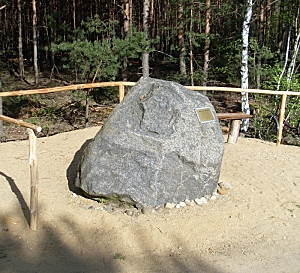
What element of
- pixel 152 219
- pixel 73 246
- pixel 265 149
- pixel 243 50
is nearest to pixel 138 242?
pixel 152 219

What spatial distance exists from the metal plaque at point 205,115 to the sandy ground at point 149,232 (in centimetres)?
99

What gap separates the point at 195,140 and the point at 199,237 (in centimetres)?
111

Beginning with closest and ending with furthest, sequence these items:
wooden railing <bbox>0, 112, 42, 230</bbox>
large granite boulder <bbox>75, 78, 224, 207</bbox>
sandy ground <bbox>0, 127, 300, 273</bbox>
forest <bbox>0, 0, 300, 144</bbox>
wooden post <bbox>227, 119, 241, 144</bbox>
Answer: sandy ground <bbox>0, 127, 300, 273</bbox>
wooden railing <bbox>0, 112, 42, 230</bbox>
large granite boulder <bbox>75, 78, 224, 207</bbox>
wooden post <bbox>227, 119, 241, 144</bbox>
forest <bbox>0, 0, 300, 144</bbox>

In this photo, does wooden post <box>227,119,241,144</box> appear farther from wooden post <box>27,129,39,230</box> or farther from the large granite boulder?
wooden post <box>27,129,39,230</box>

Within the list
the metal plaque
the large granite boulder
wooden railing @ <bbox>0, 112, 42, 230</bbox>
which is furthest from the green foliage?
wooden railing @ <bbox>0, 112, 42, 230</bbox>

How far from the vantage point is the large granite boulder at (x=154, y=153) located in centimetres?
416

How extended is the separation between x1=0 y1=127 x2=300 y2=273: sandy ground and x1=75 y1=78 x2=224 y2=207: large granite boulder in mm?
234

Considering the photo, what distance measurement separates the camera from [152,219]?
4.06 m

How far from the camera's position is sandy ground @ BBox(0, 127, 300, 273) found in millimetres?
3443

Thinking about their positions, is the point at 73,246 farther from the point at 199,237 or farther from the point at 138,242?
the point at 199,237

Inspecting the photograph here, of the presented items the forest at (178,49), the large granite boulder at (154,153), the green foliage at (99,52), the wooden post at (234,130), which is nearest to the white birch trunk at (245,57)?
the forest at (178,49)

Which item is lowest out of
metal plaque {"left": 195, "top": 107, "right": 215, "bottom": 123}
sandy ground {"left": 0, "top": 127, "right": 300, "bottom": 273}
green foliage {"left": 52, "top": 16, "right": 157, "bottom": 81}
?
sandy ground {"left": 0, "top": 127, "right": 300, "bottom": 273}

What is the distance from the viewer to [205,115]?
14.9 ft

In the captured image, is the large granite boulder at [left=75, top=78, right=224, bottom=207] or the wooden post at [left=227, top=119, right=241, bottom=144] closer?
the large granite boulder at [left=75, top=78, right=224, bottom=207]
